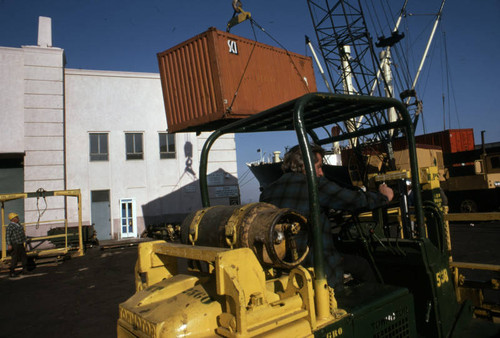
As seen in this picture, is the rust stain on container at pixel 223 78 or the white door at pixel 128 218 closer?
the rust stain on container at pixel 223 78

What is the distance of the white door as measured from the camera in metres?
17.9

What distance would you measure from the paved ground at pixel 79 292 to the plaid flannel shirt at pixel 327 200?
3913 millimetres

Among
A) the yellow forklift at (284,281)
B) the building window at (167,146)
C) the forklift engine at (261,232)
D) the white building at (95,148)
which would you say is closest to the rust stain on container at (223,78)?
the building window at (167,146)

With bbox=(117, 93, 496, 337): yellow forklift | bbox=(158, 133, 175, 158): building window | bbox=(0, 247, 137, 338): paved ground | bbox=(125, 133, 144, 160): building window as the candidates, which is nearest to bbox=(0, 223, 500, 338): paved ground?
bbox=(0, 247, 137, 338): paved ground

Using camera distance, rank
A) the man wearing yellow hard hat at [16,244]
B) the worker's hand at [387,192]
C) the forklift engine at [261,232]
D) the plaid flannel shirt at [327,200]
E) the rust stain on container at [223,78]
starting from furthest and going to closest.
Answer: the man wearing yellow hard hat at [16,244], the rust stain on container at [223,78], the worker's hand at [387,192], the plaid flannel shirt at [327,200], the forklift engine at [261,232]

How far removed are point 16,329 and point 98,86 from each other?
14.6m

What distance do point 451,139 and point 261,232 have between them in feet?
102

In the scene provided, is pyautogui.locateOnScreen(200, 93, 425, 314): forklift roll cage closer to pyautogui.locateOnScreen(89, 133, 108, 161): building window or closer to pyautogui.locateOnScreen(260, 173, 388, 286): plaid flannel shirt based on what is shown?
pyautogui.locateOnScreen(260, 173, 388, 286): plaid flannel shirt

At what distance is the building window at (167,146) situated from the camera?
1897 cm

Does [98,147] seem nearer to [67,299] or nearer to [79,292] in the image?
[79,292]

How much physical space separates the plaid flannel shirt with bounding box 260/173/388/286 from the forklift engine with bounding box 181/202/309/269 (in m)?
0.29

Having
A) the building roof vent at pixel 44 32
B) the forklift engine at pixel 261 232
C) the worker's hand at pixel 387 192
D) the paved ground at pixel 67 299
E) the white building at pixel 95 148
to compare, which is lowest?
the paved ground at pixel 67 299

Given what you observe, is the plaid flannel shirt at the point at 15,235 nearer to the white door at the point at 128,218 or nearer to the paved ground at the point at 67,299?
the paved ground at the point at 67,299

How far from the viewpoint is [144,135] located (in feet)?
61.3
